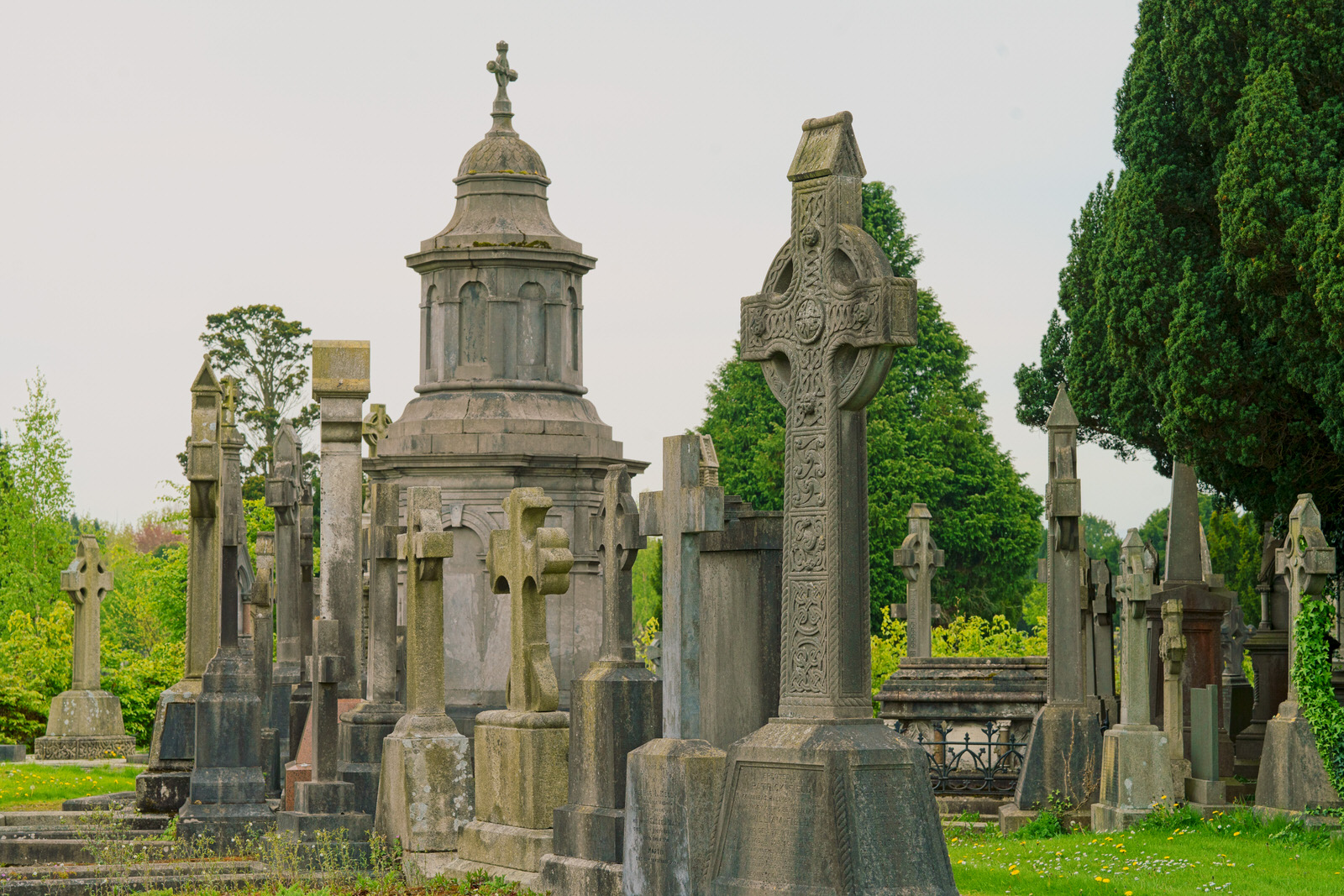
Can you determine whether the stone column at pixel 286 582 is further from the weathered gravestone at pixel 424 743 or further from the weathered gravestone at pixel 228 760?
the weathered gravestone at pixel 424 743

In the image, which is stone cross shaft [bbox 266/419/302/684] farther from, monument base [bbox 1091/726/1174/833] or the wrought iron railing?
monument base [bbox 1091/726/1174/833]

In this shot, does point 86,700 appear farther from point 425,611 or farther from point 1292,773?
point 1292,773

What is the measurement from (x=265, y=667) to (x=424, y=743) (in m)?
4.19

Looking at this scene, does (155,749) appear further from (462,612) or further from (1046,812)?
(1046,812)

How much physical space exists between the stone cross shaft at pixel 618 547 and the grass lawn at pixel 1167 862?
2642mm

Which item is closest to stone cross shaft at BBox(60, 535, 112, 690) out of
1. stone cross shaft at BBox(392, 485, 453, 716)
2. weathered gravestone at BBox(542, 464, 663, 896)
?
stone cross shaft at BBox(392, 485, 453, 716)

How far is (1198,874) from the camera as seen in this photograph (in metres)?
10.5

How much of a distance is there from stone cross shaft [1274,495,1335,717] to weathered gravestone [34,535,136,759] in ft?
51.7

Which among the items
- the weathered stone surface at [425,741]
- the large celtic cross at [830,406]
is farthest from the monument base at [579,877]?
the large celtic cross at [830,406]

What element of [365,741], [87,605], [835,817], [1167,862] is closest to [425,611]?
[365,741]

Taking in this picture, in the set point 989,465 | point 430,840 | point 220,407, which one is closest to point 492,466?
point 220,407

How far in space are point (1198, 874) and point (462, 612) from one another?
38.1 ft

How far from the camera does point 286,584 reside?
16719 millimetres

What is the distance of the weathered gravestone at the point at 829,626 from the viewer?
729 centimetres
